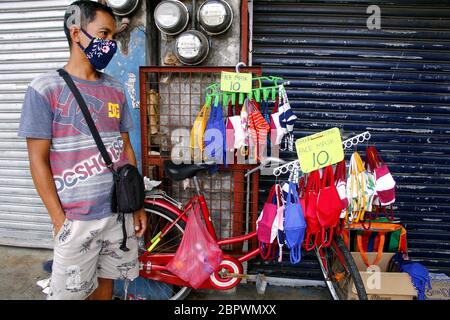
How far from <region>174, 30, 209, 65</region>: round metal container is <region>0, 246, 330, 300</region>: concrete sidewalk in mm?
2595

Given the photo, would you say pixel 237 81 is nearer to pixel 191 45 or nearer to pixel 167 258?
pixel 191 45

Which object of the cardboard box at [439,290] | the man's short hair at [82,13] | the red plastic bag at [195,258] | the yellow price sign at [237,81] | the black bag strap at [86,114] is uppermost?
the man's short hair at [82,13]

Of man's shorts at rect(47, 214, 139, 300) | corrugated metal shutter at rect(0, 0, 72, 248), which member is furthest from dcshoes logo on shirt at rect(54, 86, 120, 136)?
corrugated metal shutter at rect(0, 0, 72, 248)

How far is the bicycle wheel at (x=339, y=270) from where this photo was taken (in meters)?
2.58

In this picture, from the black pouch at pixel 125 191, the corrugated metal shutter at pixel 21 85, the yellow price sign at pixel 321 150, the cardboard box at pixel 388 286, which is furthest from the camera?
the corrugated metal shutter at pixel 21 85

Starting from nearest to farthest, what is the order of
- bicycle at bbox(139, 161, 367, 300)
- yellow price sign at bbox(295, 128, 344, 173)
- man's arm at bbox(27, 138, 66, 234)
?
1. man's arm at bbox(27, 138, 66, 234)
2. yellow price sign at bbox(295, 128, 344, 173)
3. bicycle at bbox(139, 161, 367, 300)

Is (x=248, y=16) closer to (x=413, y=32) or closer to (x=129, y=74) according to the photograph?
(x=129, y=74)

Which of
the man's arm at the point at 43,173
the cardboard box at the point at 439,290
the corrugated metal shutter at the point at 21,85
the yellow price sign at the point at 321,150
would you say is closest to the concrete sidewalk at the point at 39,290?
the corrugated metal shutter at the point at 21,85

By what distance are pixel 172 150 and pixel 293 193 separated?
1.36m

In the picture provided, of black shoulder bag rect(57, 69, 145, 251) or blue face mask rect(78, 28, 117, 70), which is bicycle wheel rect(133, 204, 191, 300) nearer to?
black shoulder bag rect(57, 69, 145, 251)

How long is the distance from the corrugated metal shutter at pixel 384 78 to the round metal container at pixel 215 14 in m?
0.55

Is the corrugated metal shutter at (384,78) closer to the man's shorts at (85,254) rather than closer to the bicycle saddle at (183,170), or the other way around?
the bicycle saddle at (183,170)

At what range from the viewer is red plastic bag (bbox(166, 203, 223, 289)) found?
2855 millimetres

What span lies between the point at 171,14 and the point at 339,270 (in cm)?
293
